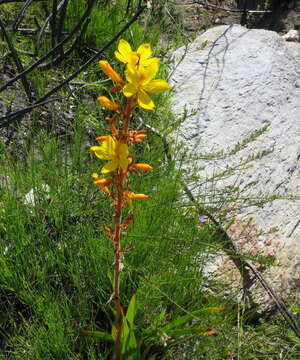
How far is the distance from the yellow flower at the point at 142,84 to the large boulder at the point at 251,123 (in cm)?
98

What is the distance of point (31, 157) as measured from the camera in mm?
1946

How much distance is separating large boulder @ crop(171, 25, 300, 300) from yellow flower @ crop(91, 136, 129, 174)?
0.96 m

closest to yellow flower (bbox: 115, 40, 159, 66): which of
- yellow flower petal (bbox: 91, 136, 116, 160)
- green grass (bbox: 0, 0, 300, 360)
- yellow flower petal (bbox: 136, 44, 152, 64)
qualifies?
yellow flower petal (bbox: 136, 44, 152, 64)

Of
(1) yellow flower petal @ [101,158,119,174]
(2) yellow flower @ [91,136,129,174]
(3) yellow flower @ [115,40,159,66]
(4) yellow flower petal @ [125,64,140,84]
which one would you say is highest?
(3) yellow flower @ [115,40,159,66]

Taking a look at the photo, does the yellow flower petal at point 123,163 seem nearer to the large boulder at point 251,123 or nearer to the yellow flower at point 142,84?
the yellow flower at point 142,84

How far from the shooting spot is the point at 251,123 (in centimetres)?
260

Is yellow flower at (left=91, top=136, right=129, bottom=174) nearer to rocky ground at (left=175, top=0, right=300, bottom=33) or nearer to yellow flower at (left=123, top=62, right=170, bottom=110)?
yellow flower at (left=123, top=62, right=170, bottom=110)

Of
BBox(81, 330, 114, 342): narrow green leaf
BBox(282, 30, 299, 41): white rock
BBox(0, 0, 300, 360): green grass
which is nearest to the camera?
BBox(81, 330, 114, 342): narrow green leaf

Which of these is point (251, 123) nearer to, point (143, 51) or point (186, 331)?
point (186, 331)

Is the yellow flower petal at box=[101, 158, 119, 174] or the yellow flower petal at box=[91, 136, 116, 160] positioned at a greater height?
the yellow flower petal at box=[91, 136, 116, 160]

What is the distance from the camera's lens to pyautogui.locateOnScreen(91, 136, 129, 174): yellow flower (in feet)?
3.52

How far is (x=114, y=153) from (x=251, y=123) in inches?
66.0

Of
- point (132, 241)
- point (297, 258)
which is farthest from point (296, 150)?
point (132, 241)

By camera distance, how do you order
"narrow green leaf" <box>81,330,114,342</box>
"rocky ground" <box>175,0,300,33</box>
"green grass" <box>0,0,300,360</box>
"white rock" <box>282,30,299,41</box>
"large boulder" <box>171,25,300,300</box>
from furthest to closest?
"rocky ground" <box>175,0,300,33</box> → "white rock" <box>282,30,299,41</box> → "large boulder" <box>171,25,300,300</box> → "green grass" <box>0,0,300,360</box> → "narrow green leaf" <box>81,330,114,342</box>
